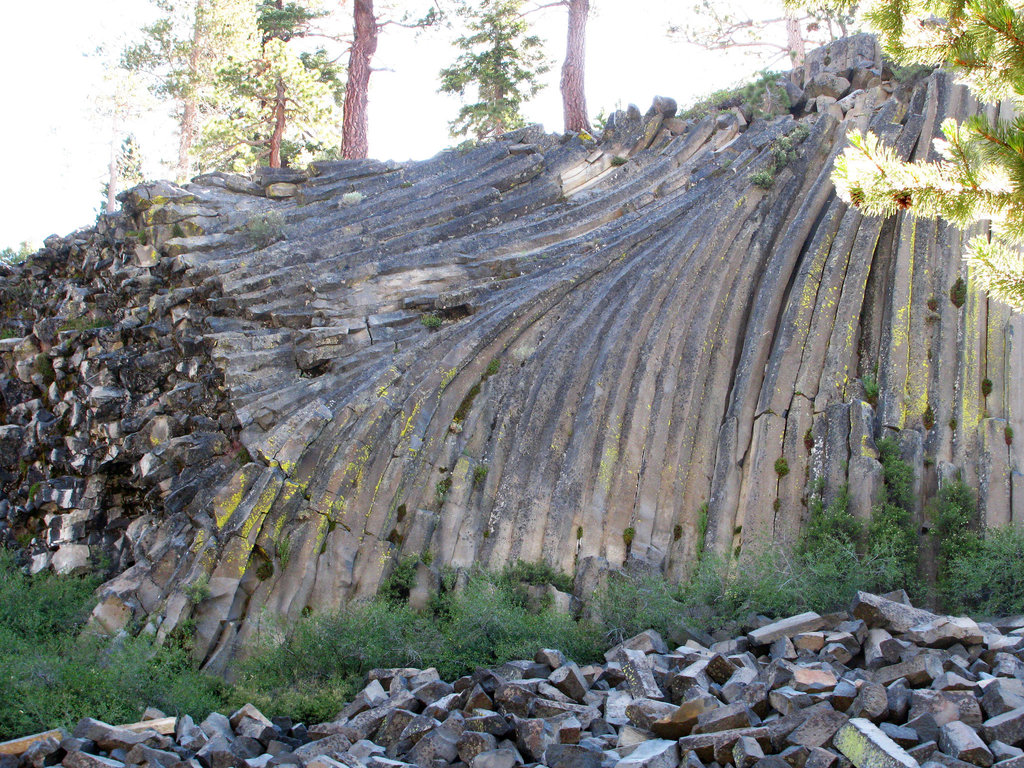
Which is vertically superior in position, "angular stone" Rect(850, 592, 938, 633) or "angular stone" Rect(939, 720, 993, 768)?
"angular stone" Rect(850, 592, 938, 633)

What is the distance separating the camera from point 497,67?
79.4 ft

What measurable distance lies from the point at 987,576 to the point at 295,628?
8090 mm

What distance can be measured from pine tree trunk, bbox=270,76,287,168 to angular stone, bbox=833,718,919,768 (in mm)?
19287

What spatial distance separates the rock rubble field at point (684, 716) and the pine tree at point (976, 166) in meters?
3.35

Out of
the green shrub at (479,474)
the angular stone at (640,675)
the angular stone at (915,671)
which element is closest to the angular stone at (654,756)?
the angular stone at (640,675)

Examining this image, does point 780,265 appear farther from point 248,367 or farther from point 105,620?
point 105,620

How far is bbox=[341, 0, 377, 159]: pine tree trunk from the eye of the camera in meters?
21.3

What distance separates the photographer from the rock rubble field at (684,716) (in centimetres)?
726

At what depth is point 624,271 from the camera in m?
16.3

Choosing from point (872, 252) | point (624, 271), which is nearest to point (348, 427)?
point (624, 271)

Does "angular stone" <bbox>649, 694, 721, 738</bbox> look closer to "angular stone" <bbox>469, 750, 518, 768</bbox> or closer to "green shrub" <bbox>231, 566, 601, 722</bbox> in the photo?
"angular stone" <bbox>469, 750, 518, 768</bbox>

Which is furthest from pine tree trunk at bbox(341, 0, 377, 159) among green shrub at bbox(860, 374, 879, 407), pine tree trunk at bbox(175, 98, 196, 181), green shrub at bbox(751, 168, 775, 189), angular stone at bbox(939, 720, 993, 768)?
angular stone at bbox(939, 720, 993, 768)

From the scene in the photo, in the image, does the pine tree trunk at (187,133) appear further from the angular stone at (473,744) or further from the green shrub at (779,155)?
the angular stone at (473,744)

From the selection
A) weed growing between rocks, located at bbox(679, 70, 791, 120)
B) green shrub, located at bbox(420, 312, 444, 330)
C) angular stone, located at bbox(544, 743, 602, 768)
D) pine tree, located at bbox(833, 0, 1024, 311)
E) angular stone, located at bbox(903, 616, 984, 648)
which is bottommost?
angular stone, located at bbox(544, 743, 602, 768)
